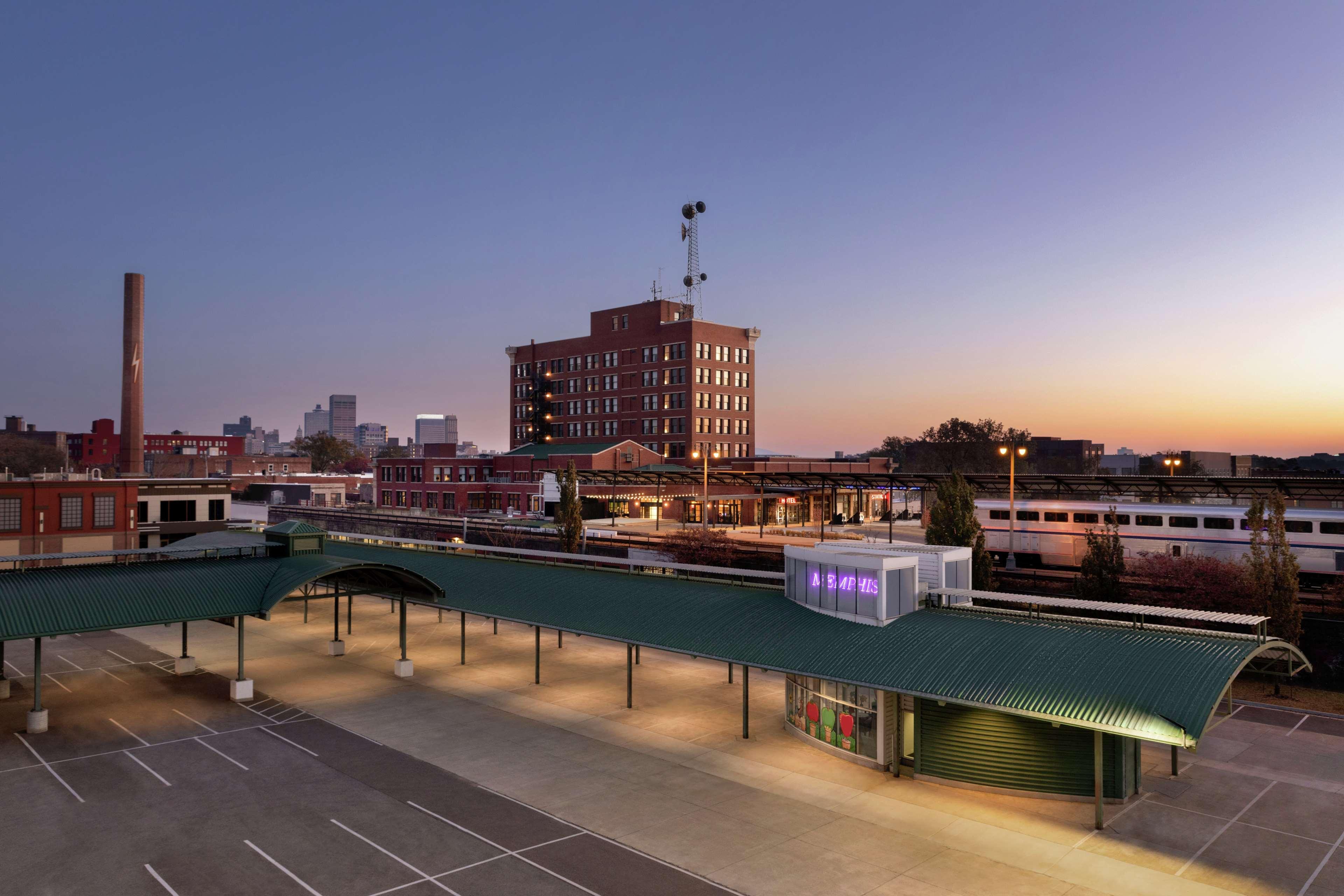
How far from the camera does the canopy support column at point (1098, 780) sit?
843 inches

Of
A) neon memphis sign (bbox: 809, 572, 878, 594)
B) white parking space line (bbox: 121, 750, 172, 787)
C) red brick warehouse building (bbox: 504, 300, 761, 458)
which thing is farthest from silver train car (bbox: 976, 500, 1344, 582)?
red brick warehouse building (bbox: 504, 300, 761, 458)

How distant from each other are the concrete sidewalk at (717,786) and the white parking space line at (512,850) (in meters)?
2.26

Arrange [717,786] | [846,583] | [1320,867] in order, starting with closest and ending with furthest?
[1320,867], [717,786], [846,583]

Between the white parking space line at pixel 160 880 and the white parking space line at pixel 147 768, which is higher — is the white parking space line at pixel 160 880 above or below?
above

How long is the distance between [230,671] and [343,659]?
16.9 ft

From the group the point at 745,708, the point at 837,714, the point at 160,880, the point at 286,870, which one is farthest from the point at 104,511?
the point at 837,714

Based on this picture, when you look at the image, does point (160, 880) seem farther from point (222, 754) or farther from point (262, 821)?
point (222, 754)

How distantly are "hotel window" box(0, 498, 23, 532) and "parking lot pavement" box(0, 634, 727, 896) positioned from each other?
41908 mm

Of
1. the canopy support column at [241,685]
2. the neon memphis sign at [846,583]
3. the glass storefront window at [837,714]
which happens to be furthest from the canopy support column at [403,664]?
the neon memphis sign at [846,583]

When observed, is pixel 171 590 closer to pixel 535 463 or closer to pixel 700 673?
pixel 700 673

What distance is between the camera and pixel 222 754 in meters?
27.5

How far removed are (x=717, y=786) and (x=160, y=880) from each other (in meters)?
14.4

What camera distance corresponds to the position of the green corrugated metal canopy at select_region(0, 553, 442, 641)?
30484mm

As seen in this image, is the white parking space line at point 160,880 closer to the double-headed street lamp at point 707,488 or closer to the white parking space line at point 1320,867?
the white parking space line at point 1320,867
